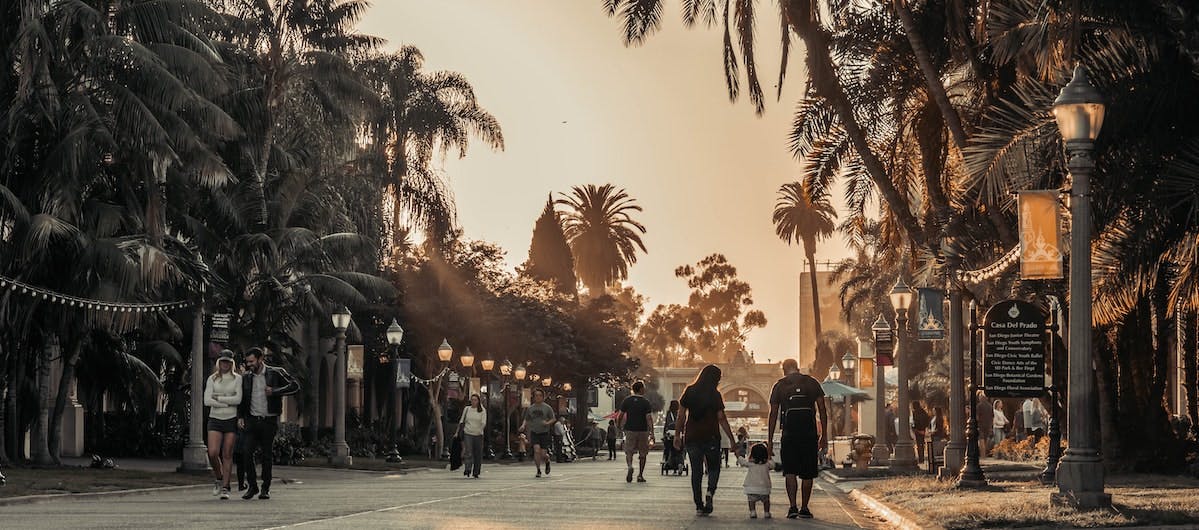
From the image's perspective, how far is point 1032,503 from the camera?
52.9 feet

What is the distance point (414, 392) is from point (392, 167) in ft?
26.7

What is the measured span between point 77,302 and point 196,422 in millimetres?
3444

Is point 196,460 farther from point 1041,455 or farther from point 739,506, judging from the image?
point 1041,455

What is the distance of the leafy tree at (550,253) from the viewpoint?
87281 mm

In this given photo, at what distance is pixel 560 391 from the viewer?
259 ft

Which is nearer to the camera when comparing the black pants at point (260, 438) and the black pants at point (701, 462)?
the black pants at point (701, 462)

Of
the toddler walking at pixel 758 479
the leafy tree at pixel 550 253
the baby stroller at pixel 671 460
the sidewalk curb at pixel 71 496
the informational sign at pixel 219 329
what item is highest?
the leafy tree at pixel 550 253

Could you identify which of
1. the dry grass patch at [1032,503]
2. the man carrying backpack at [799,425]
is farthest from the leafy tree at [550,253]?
the man carrying backpack at [799,425]

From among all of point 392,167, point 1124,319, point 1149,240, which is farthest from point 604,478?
point 392,167

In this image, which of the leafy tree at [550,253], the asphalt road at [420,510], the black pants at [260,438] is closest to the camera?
the asphalt road at [420,510]

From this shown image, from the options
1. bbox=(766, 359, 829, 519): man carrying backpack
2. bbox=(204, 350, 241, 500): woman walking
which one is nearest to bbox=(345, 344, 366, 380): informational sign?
bbox=(204, 350, 241, 500): woman walking

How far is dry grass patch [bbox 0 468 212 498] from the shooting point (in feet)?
67.6

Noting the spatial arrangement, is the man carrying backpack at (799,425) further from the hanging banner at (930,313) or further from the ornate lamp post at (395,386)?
the ornate lamp post at (395,386)

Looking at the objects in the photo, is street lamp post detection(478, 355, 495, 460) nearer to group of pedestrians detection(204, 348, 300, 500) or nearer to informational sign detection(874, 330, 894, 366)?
informational sign detection(874, 330, 894, 366)
